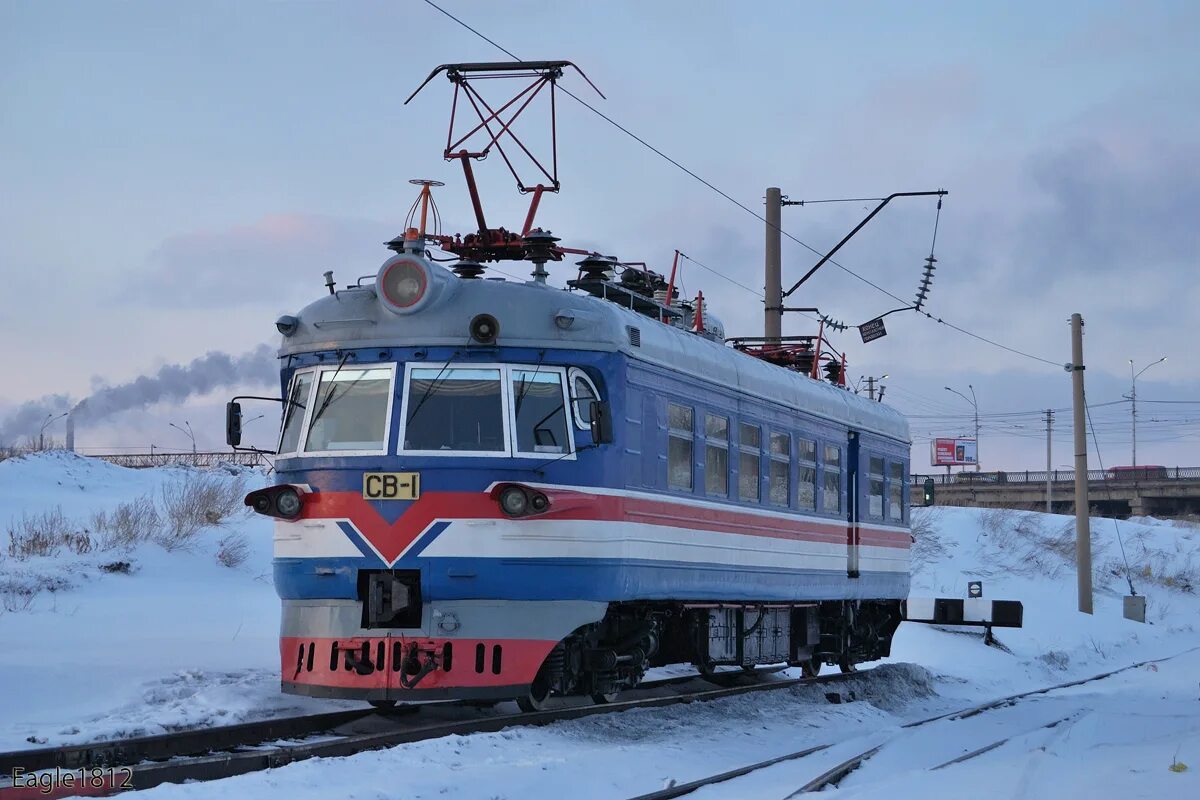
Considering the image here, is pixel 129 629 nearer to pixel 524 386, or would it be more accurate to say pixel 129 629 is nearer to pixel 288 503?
pixel 288 503

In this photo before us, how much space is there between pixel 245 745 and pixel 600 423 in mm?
3452

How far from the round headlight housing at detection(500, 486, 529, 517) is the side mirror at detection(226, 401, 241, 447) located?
2559mm

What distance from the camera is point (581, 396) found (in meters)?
11.8

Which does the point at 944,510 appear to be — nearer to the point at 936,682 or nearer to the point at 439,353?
the point at 936,682

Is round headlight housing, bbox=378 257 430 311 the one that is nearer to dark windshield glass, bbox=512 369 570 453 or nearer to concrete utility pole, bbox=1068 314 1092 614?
dark windshield glass, bbox=512 369 570 453

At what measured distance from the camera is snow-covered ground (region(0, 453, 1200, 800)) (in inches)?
384

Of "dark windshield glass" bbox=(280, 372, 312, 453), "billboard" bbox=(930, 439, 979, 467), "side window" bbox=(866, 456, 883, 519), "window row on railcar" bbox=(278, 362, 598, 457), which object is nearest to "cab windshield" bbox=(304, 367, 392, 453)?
"window row on railcar" bbox=(278, 362, 598, 457)

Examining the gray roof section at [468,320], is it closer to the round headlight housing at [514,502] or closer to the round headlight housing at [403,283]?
the round headlight housing at [403,283]

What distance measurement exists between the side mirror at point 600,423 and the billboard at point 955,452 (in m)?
89.8

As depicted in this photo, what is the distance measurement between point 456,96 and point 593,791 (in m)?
6.67

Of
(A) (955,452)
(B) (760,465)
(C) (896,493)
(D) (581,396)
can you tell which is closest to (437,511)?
(D) (581,396)

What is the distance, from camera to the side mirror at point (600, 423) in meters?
11.4

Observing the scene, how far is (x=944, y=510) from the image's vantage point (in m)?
57.9

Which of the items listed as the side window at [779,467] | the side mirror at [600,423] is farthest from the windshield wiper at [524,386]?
the side window at [779,467]
